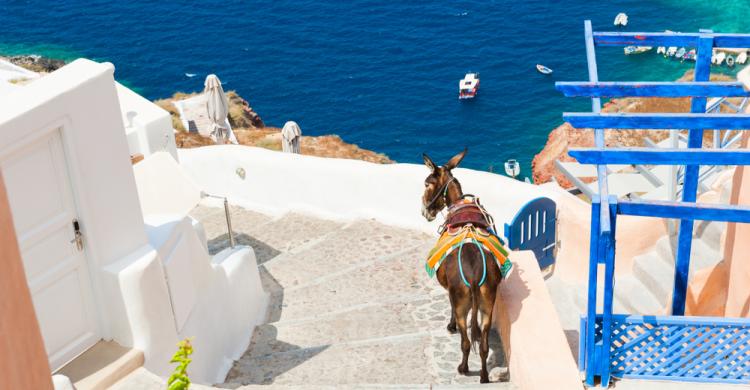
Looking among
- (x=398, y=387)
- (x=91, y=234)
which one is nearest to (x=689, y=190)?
(x=398, y=387)

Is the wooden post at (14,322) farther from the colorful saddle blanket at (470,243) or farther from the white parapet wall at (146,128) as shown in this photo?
the white parapet wall at (146,128)

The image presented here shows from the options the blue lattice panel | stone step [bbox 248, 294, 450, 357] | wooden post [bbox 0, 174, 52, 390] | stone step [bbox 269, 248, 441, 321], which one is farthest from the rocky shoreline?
wooden post [bbox 0, 174, 52, 390]

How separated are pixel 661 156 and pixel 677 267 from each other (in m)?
2.22

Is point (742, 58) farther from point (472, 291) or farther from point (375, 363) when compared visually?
point (472, 291)

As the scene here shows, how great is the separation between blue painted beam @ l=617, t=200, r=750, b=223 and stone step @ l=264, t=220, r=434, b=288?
19.2ft

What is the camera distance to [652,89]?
10.5 metres

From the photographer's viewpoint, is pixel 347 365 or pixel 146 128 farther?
pixel 146 128

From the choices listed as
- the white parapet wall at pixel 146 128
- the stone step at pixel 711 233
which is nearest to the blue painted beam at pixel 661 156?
the stone step at pixel 711 233

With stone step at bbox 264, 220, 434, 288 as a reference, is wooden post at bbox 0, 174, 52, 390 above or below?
above

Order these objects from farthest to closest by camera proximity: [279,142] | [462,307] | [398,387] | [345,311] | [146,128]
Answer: [279,142] → [146,128] → [345,311] → [462,307] → [398,387]

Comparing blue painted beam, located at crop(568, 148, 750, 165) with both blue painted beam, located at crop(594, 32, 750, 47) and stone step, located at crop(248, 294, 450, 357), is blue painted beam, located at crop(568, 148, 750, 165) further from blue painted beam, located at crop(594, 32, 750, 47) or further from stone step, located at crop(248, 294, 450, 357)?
stone step, located at crop(248, 294, 450, 357)

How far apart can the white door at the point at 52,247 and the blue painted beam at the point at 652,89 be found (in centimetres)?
543

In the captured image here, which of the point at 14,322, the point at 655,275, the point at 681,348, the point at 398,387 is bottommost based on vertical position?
the point at 655,275

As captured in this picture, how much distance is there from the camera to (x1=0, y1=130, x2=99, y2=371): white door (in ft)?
30.5
